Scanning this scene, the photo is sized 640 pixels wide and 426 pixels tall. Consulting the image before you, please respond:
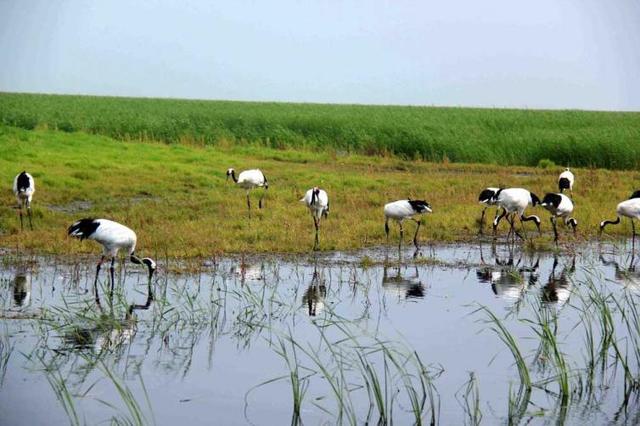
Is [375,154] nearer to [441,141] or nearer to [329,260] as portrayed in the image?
[441,141]

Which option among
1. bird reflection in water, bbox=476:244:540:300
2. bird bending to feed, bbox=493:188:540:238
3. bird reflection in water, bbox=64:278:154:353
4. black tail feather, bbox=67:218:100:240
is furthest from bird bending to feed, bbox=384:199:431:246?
bird reflection in water, bbox=64:278:154:353

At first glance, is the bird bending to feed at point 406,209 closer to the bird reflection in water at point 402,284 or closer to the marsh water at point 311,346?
the marsh water at point 311,346

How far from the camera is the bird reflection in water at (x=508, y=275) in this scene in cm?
1322

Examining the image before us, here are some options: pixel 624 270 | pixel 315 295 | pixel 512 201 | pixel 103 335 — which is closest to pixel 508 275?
pixel 624 270

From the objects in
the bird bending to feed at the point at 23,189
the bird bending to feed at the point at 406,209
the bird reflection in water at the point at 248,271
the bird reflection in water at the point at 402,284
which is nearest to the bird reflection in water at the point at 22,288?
the bird reflection in water at the point at 248,271

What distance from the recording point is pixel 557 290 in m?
13.4

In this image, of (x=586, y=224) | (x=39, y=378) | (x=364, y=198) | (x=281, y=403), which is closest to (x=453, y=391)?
(x=281, y=403)

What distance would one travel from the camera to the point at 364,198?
21.7 m

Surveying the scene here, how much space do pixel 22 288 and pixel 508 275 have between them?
666 cm

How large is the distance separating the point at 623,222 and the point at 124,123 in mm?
24449

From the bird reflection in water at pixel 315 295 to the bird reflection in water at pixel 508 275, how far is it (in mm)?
2242

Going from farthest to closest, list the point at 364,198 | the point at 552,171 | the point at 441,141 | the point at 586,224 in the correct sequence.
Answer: the point at 441,141 < the point at 552,171 < the point at 364,198 < the point at 586,224

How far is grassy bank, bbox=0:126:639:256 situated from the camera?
16577 mm

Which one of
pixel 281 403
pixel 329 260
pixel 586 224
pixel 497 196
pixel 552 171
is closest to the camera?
pixel 281 403
